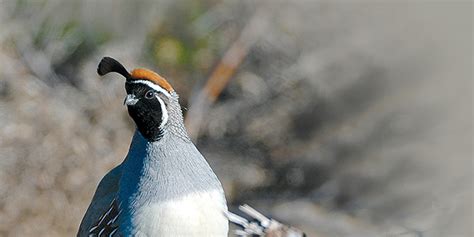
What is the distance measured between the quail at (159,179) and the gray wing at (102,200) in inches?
2.8

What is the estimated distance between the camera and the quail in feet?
10.6

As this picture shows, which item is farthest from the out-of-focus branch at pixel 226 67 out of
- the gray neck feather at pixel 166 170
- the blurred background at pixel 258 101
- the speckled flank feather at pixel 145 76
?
the speckled flank feather at pixel 145 76

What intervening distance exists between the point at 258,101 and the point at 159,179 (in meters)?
3.02

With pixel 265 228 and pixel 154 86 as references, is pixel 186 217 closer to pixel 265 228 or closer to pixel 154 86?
pixel 265 228

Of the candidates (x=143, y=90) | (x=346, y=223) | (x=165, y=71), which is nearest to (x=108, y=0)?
(x=165, y=71)

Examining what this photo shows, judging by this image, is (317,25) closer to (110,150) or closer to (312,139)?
(312,139)

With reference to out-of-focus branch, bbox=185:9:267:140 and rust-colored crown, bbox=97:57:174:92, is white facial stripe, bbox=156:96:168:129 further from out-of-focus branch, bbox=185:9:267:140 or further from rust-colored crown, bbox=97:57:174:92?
out-of-focus branch, bbox=185:9:267:140

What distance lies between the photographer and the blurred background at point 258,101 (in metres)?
5.78

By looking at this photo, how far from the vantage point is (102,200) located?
3.62m

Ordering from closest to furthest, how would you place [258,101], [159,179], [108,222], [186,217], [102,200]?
[186,217] < [159,179] < [108,222] < [102,200] < [258,101]

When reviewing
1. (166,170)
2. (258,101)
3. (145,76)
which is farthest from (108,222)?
(258,101)

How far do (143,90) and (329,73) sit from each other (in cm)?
301

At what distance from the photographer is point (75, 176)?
5914 mm

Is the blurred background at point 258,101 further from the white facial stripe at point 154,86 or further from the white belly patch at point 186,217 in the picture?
the white facial stripe at point 154,86
